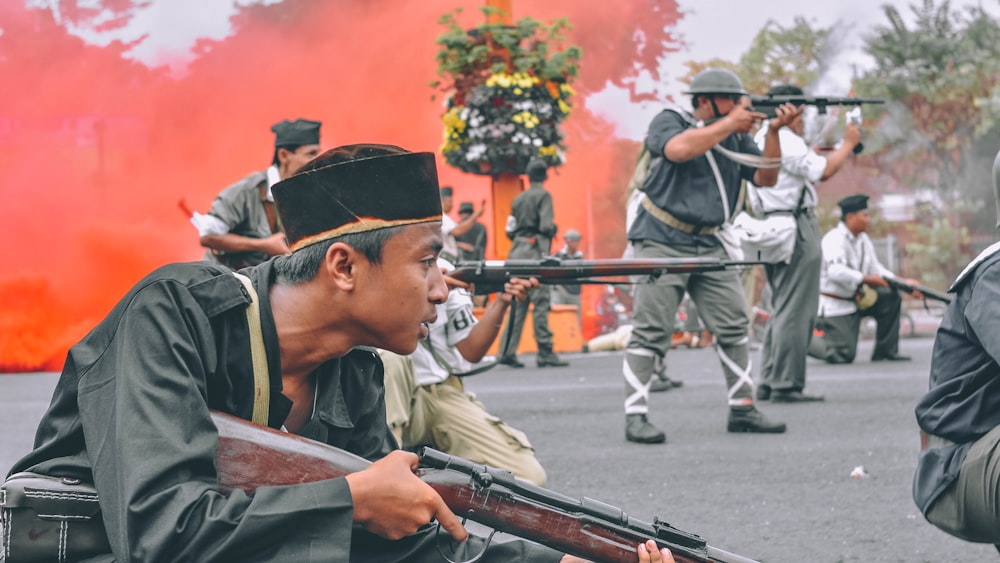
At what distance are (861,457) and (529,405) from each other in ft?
11.1

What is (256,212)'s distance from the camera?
6652mm

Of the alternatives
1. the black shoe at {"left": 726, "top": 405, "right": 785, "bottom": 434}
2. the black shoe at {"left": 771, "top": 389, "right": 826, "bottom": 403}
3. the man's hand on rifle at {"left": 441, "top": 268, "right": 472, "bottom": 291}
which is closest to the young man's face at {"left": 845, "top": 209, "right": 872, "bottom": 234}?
the black shoe at {"left": 771, "top": 389, "right": 826, "bottom": 403}

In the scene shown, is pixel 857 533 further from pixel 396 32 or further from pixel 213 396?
pixel 396 32

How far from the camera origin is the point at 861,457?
22.2ft

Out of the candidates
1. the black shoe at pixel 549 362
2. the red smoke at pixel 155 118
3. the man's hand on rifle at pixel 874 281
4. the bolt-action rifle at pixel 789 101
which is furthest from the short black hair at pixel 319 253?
the red smoke at pixel 155 118

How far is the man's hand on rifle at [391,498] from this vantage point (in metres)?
2.34

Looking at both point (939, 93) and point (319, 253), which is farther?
point (939, 93)

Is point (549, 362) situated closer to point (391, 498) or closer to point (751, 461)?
point (751, 461)

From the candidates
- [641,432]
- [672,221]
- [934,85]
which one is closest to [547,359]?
[641,432]

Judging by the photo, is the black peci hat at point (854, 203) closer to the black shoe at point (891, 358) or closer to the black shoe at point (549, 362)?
the black shoe at point (891, 358)

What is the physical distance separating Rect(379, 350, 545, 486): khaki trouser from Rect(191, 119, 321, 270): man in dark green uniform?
4.90 ft

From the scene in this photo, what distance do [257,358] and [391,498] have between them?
432 mm

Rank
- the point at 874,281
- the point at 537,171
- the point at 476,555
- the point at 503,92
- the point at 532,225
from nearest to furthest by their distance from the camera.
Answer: the point at 476,555
the point at 874,281
the point at 532,225
the point at 537,171
the point at 503,92

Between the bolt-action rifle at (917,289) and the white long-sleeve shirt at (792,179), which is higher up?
the white long-sleeve shirt at (792,179)
